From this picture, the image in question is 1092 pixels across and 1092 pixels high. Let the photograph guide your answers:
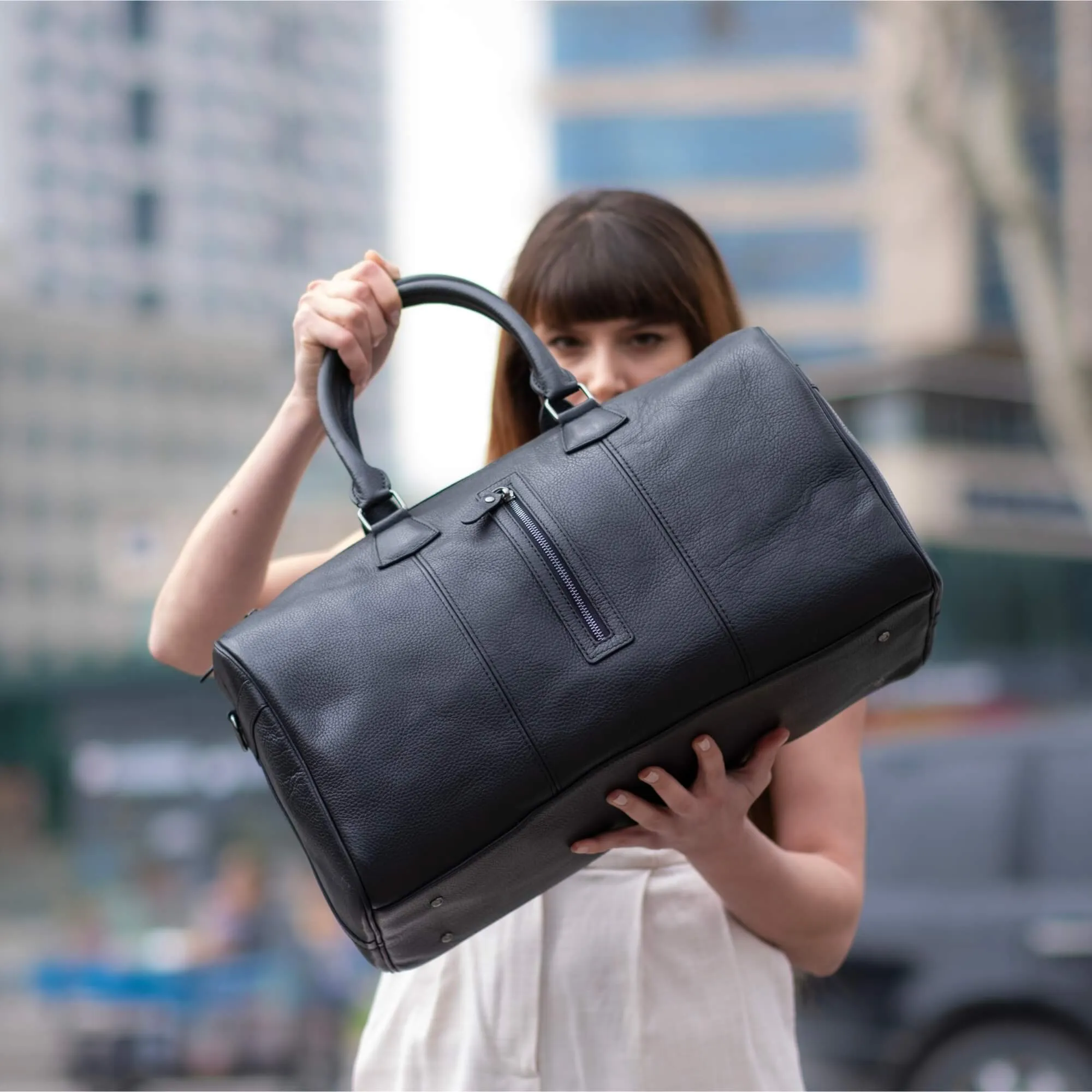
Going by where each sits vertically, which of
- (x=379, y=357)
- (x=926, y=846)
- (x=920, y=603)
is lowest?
(x=926, y=846)

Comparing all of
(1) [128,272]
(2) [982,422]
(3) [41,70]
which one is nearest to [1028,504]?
(2) [982,422]

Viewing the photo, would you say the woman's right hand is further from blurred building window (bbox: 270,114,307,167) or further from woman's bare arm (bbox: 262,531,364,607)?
blurred building window (bbox: 270,114,307,167)

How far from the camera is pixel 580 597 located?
1.13 m

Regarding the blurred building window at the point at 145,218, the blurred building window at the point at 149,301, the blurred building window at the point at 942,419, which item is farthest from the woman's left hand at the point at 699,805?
the blurred building window at the point at 145,218

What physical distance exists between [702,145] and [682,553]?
4260cm

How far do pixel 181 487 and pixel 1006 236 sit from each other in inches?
2769

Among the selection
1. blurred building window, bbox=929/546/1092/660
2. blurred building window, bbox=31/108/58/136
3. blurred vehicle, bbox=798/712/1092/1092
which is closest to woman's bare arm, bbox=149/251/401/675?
blurred vehicle, bbox=798/712/1092/1092

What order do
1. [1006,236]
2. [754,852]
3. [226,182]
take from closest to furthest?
[754,852] < [1006,236] < [226,182]

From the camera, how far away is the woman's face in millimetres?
1477

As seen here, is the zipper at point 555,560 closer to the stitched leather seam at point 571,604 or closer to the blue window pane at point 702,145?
the stitched leather seam at point 571,604

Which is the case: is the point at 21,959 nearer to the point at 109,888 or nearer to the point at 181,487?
the point at 109,888

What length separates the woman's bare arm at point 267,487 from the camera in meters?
1.34

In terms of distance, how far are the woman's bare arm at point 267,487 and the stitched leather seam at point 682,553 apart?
30cm

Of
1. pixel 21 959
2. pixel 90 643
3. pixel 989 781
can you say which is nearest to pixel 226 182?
pixel 90 643
